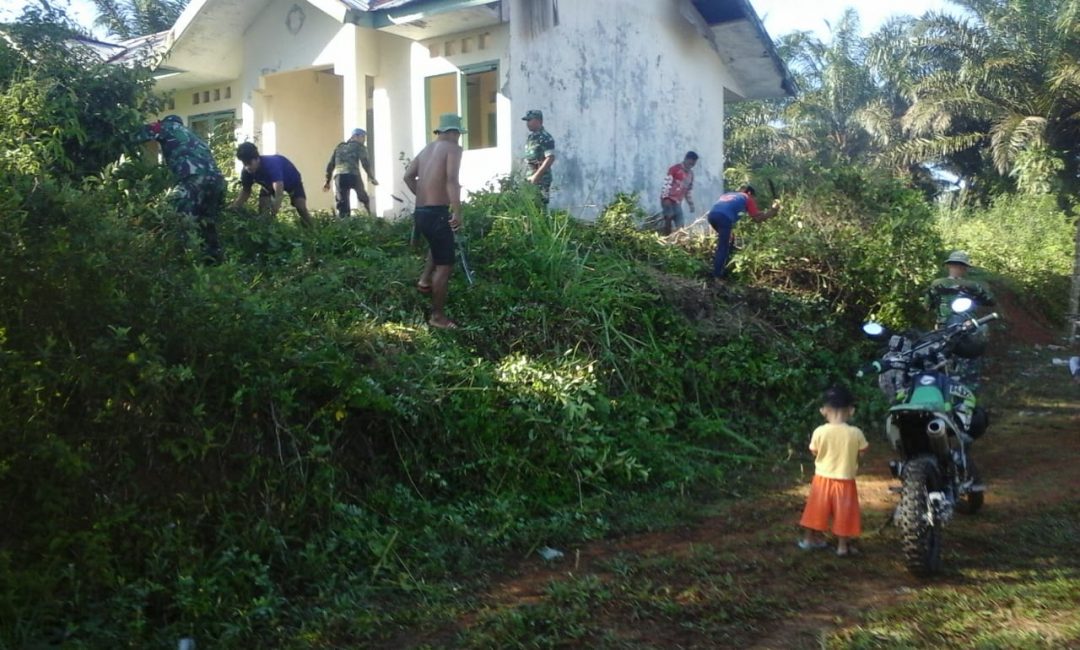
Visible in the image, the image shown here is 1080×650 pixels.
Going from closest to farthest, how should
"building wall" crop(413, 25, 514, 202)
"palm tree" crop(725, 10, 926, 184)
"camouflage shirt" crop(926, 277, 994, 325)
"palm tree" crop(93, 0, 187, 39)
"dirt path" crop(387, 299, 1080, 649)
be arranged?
"dirt path" crop(387, 299, 1080, 649), "camouflage shirt" crop(926, 277, 994, 325), "building wall" crop(413, 25, 514, 202), "palm tree" crop(93, 0, 187, 39), "palm tree" crop(725, 10, 926, 184)

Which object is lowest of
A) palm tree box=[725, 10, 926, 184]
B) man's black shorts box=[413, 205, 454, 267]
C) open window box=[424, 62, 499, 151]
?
man's black shorts box=[413, 205, 454, 267]

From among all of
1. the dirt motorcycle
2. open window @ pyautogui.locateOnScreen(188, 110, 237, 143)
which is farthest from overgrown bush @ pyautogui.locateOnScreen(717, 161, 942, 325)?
open window @ pyautogui.locateOnScreen(188, 110, 237, 143)

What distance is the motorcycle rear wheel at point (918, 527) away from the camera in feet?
16.5

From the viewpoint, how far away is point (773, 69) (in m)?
17.0

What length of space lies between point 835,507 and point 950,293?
308 centimetres

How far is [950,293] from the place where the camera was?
7852mm

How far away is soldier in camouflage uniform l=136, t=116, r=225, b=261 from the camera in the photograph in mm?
8625

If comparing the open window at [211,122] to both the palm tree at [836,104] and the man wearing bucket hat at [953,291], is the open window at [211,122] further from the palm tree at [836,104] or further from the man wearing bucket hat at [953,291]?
the palm tree at [836,104]

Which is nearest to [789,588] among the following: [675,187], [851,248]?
[851,248]

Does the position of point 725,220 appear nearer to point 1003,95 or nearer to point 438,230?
point 438,230

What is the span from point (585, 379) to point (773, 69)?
11.2 metres

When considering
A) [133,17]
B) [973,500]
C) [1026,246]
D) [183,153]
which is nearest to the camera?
[973,500]

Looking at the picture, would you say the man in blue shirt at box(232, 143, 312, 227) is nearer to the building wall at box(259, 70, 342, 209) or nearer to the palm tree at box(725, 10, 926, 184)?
the building wall at box(259, 70, 342, 209)

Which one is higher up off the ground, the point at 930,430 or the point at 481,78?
the point at 481,78
